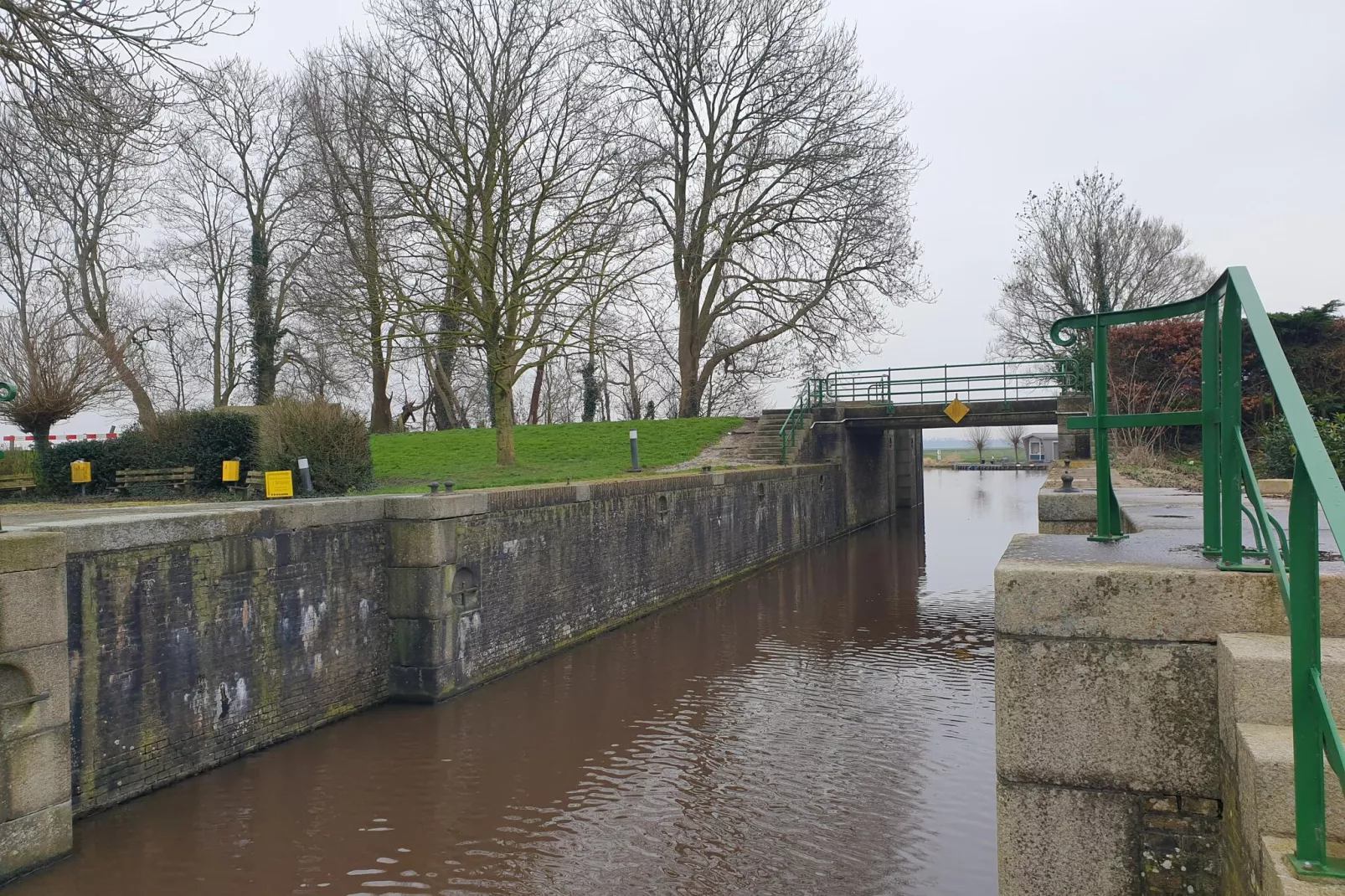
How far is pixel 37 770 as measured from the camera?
5926 millimetres

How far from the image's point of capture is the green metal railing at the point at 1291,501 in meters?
2.16

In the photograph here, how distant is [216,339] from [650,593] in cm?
2164

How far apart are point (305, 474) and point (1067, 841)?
11380 mm

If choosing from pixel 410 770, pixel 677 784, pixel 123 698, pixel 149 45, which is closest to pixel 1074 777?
pixel 677 784

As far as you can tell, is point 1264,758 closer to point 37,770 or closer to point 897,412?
point 37,770

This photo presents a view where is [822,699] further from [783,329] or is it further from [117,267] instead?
[117,267]

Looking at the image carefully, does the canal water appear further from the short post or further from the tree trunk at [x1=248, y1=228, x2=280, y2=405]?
the tree trunk at [x1=248, y1=228, x2=280, y2=405]

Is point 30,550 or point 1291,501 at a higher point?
point 1291,501

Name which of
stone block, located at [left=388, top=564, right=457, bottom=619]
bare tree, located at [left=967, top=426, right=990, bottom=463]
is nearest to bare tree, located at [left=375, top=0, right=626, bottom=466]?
stone block, located at [left=388, top=564, right=457, bottom=619]

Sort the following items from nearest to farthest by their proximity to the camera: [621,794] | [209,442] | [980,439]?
[621,794] < [209,442] < [980,439]

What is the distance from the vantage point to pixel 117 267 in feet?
88.4

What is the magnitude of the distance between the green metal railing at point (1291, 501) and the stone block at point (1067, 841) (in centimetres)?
87

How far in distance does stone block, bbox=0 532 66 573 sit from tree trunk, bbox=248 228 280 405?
76.4 ft

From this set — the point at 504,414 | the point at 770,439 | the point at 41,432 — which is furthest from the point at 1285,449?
the point at 41,432
